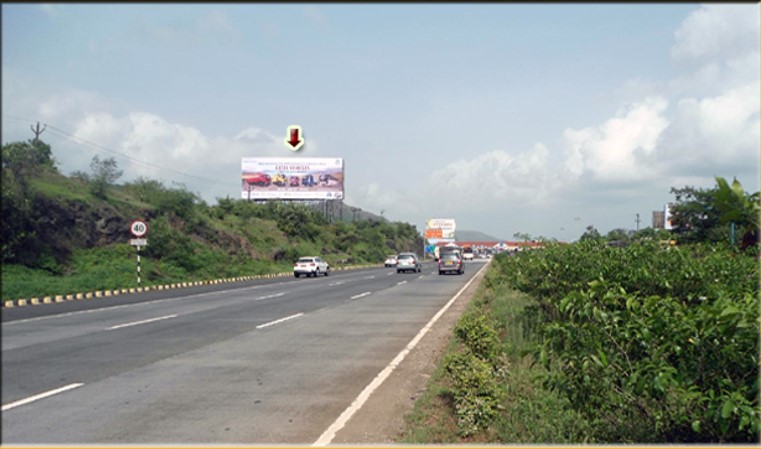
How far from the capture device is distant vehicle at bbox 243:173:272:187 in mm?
62031

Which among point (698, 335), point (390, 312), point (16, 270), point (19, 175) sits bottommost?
point (390, 312)

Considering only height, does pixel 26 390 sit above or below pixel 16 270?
below

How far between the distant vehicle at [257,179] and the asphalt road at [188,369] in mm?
41996

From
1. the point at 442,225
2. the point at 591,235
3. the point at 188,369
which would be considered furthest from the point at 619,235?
the point at 442,225

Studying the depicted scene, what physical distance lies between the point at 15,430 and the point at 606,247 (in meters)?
8.27

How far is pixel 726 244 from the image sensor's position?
31.9 ft

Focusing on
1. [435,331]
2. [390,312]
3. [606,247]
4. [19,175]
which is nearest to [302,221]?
[390,312]

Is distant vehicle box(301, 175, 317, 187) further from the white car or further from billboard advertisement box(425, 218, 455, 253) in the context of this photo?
billboard advertisement box(425, 218, 455, 253)

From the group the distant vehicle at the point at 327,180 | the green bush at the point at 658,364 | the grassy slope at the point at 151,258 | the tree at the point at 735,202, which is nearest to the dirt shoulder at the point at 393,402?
the green bush at the point at 658,364

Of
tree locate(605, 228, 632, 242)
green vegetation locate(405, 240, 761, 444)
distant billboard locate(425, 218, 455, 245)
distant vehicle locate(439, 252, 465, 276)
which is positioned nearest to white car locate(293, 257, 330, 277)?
distant vehicle locate(439, 252, 465, 276)

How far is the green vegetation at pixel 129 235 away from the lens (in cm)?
395

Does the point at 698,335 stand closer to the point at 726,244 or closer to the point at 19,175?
the point at 19,175

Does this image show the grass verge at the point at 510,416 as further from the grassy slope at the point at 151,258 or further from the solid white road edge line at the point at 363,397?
the grassy slope at the point at 151,258

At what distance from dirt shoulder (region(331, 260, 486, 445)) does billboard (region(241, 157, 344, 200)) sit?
165ft
